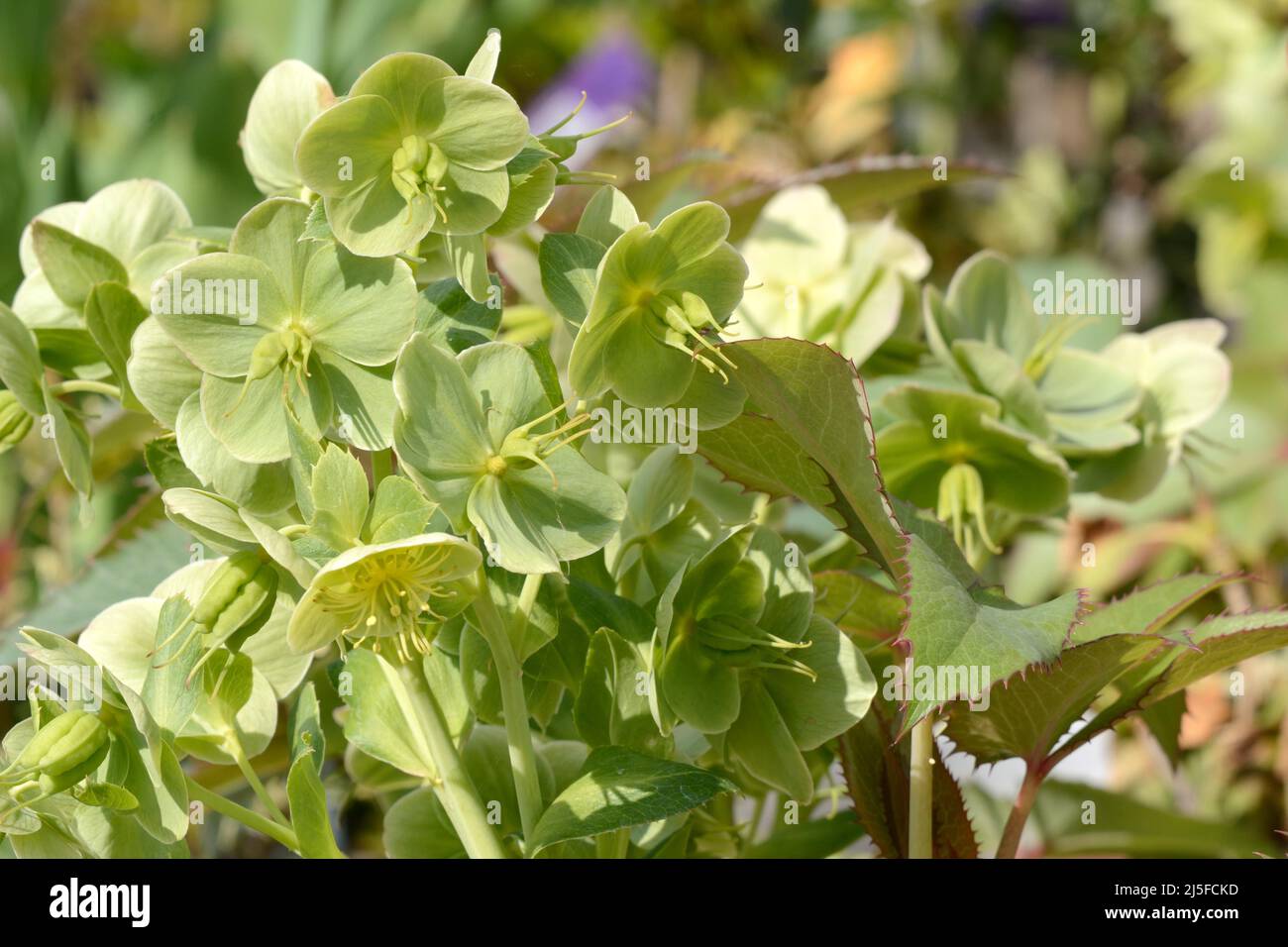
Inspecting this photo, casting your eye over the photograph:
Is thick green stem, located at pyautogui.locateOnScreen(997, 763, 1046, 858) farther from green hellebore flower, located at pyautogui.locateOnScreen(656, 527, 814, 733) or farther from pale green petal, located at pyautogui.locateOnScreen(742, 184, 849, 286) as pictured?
pale green petal, located at pyautogui.locateOnScreen(742, 184, 849, 286)

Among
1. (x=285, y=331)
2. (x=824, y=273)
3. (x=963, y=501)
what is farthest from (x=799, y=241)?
(x=285, y=331)

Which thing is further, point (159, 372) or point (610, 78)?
point (610, 78)

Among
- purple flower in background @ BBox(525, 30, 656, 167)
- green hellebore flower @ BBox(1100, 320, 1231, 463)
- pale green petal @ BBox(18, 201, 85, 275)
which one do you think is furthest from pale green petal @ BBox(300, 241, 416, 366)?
purple flower in background @ BBox(525, 30, 656, 167)

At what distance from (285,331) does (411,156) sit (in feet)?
0.15

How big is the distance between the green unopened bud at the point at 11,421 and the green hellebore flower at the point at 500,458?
0.11 m

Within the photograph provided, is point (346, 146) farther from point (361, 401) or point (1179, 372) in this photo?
point (1179, 372)

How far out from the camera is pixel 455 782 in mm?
283

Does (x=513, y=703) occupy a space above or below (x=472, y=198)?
below

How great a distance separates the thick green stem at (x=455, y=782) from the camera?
0.28m

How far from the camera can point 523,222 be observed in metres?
0.28

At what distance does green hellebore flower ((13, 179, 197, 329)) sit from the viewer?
320 millimetres

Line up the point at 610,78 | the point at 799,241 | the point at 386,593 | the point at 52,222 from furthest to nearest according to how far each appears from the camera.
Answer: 1. the point at 610,78
2. the point at 799,241
3. the point at 52,222
4. the point at 386,593

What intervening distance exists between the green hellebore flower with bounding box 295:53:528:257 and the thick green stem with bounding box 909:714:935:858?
0.16m
